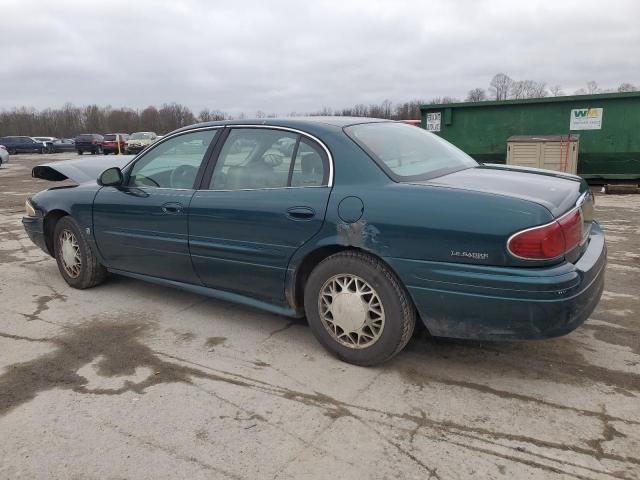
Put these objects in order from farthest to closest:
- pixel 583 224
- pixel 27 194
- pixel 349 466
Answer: pixel 27 194 → pixel 583 224 → pixel 349 466

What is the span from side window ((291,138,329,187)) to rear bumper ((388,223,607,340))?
73cm

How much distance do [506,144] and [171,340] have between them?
1093cm

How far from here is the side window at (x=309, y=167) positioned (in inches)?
131

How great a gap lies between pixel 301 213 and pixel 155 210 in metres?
1.42

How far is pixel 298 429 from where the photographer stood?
2.65 m

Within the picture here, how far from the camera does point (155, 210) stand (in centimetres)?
409

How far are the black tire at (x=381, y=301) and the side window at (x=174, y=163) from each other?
136cm

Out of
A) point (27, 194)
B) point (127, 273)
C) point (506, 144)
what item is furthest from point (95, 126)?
point (127, 273)

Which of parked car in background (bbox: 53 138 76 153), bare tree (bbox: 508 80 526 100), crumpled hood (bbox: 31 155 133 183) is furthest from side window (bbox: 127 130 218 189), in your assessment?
bare tree (bbox: 508 80 526 100)

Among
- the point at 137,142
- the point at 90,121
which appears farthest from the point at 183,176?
the point at 90,121

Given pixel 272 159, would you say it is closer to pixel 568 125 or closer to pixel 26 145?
pixel 568 125

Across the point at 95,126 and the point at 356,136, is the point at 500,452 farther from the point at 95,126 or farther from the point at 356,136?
the point at 95,126

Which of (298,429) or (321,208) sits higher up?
(321,208)

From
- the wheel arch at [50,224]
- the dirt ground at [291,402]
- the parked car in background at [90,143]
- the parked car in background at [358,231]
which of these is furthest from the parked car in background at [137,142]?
the dirt ground at [291,402]
